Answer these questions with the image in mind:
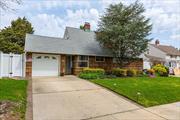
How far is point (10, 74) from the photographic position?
14828 millimetres

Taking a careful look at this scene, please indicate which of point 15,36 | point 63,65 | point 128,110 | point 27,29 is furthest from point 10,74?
point 27,29

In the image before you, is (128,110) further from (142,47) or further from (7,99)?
(142,47)

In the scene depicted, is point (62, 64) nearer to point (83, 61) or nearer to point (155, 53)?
point (83, 61)

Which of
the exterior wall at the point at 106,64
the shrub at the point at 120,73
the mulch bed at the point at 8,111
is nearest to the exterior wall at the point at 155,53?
the exterior wall at the point at 106,64

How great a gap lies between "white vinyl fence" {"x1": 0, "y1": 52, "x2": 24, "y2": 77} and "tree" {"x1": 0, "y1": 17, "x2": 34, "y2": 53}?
7372 millimetres

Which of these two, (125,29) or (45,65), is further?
(125,29)

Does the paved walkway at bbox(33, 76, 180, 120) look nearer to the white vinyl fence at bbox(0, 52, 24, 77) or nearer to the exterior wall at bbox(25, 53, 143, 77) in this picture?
the white vinyl fence at bbox(0, 52, 24, 77)

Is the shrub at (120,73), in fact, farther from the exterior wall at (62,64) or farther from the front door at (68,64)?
the exterior wall at (62,64)

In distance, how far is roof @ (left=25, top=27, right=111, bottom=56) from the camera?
16.8 m

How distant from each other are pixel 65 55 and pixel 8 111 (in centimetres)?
1219

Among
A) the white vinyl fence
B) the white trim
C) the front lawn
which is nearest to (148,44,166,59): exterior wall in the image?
the white trim

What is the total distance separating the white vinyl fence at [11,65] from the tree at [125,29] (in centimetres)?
830

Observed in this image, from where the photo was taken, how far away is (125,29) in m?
17.7

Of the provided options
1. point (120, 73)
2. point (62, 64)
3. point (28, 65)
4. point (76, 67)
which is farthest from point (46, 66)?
point (120, 73)
